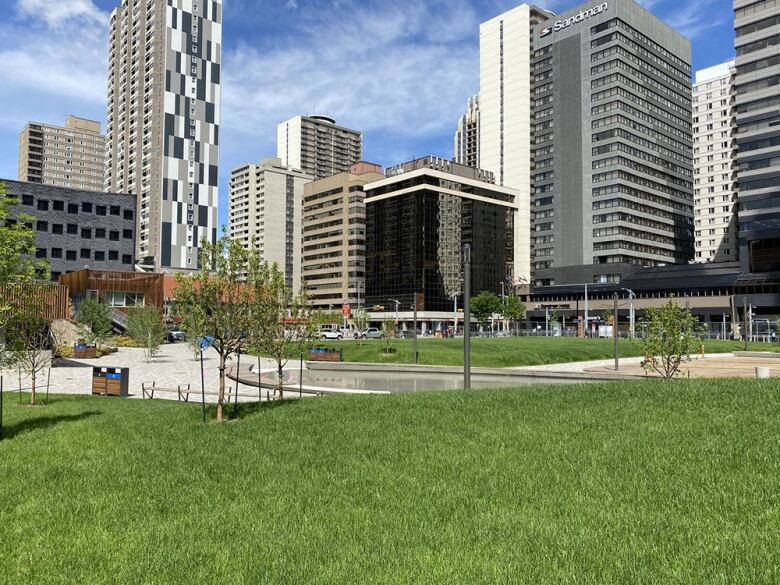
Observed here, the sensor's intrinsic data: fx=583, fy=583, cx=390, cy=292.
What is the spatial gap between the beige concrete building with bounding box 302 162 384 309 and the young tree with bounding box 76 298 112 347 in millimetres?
105544

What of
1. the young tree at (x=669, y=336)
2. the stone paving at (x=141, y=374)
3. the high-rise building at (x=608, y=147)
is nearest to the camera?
the young tree at (x=669, y=336)

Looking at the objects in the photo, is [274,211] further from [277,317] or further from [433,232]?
[277,317]

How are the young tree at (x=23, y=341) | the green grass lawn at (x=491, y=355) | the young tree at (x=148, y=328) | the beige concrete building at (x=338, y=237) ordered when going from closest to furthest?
the young tree at (x=23, y=341), the green grass lawn at (x=491, y=355), the young tree at (x=148, y=328), the beige concrete building at (x=338, y=237)

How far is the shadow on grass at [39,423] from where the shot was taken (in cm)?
1432

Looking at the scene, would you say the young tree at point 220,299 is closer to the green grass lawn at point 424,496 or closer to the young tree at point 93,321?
the green grass lawn at point 424,496

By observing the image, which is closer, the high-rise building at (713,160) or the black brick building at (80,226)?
the black brick building at (80,226)

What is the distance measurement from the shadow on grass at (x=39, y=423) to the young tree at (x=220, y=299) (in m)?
4.21

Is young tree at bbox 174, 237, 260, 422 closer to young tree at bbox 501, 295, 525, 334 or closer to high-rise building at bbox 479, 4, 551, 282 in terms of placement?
young tree at bbox 501, 295, 525, 334

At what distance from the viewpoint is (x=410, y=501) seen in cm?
784

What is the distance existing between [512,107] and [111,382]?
477ft

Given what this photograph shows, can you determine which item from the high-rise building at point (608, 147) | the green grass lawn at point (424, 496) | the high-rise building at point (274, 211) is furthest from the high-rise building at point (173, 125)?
the green grass lawn at point (424, 496)

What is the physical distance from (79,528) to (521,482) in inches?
231

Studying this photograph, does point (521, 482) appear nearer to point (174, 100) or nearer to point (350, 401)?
point (350, 401)

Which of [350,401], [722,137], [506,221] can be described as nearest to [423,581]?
[350,401]
